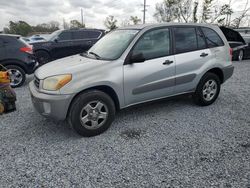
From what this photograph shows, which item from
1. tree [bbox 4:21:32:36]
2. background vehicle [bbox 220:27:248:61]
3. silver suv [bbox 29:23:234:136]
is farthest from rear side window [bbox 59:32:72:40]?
tree [bbox 4:21:32:36]

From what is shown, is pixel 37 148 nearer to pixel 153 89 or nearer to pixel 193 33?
A: pixel 153 89

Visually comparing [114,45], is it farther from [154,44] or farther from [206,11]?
[206,11]

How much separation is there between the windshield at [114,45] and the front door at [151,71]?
21 centimetres

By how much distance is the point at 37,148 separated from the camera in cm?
291

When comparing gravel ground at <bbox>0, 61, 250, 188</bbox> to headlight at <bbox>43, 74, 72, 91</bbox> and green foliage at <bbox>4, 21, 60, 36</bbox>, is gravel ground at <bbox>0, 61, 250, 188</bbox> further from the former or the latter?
green foliage at <bbox>4, 21, 60, 36</bbox>

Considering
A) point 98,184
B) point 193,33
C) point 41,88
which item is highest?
point 193,33

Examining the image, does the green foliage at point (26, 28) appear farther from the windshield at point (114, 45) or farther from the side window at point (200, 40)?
the side window at point (200, 40)

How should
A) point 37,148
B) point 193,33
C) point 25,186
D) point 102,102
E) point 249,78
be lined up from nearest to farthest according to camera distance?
point 25,186, point 37,148, point 102,102, point 193,33, point 249,78

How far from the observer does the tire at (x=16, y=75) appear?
600cm

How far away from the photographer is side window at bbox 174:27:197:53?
3.76 metres

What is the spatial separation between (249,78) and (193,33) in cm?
419

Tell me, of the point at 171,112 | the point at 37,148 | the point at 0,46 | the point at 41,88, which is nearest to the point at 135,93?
the point at 171,112

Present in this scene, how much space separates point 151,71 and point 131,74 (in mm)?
386

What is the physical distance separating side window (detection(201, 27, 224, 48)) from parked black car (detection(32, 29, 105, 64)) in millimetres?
6200
